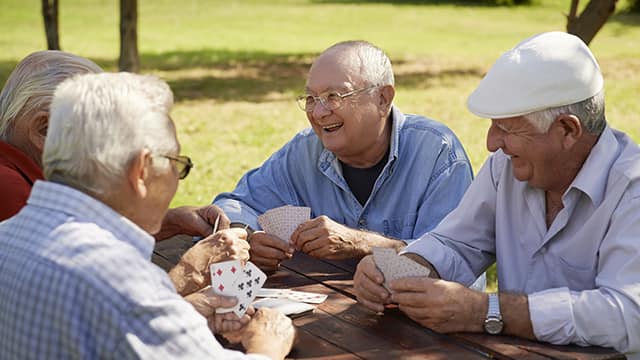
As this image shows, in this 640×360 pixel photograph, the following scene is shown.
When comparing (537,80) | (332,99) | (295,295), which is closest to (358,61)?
(332,99)

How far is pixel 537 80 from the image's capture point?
9.74 feet

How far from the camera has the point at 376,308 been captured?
3184 mm

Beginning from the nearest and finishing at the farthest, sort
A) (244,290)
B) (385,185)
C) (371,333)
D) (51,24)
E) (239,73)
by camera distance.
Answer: (244,290) < (371,333) < (385,185) < (51,24) < (239,73)

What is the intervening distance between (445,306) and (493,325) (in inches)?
5.8

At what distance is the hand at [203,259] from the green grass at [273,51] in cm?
564

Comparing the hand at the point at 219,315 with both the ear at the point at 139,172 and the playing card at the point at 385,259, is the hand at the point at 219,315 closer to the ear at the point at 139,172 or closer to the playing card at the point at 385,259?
the playing card at the point at 385,259

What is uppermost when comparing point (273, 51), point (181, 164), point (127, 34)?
point (181, 164)

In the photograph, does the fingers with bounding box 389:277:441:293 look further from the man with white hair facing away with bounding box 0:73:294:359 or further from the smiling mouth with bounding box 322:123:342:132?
the smiling mouth with bounding box 322:123:342:132

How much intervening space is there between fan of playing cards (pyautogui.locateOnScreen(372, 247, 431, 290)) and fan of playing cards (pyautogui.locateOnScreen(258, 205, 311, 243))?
688 millimetres

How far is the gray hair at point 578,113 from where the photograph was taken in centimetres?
300

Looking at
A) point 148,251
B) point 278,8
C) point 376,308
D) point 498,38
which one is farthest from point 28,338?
point 278,8

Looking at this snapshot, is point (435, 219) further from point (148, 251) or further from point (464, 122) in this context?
point (464, 122)

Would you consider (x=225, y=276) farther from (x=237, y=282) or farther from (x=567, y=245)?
(x=567, y=245)

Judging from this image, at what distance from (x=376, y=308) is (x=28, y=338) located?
4.06 feet
